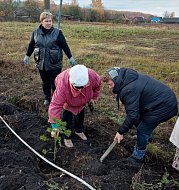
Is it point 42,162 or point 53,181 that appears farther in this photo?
point 42,162

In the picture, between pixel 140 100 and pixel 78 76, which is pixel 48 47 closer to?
pixel 78 76

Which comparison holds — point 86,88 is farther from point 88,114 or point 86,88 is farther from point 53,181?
point 88,114

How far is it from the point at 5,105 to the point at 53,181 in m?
2.65

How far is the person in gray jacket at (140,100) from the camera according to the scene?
3348 millimetres

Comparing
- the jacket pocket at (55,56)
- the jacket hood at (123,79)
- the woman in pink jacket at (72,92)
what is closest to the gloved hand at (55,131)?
the woman in pink jacket at (72,92)

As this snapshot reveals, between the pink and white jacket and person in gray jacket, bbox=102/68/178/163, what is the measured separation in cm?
50

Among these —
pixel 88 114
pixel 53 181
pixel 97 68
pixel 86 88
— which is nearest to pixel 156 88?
pixel 86 88

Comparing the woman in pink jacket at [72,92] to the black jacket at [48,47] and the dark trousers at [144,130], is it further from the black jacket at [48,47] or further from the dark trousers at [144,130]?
the black jacket at [48,47]

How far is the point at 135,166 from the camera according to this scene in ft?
12.3

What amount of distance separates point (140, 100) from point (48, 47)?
236 centimetres

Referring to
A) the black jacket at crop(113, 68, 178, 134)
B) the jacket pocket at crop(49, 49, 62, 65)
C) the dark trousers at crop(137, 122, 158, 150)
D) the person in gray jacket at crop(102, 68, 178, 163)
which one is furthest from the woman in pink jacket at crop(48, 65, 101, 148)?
the jacket pocket at crop(49, 49, 62, 65)

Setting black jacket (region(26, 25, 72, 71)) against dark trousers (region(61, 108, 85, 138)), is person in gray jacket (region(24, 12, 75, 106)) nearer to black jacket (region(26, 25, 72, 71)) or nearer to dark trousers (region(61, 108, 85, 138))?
black jacket (region(26, 25, 72, 71))

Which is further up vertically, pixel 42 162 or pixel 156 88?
pixel 156 88

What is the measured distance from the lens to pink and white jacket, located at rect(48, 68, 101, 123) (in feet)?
12.2
